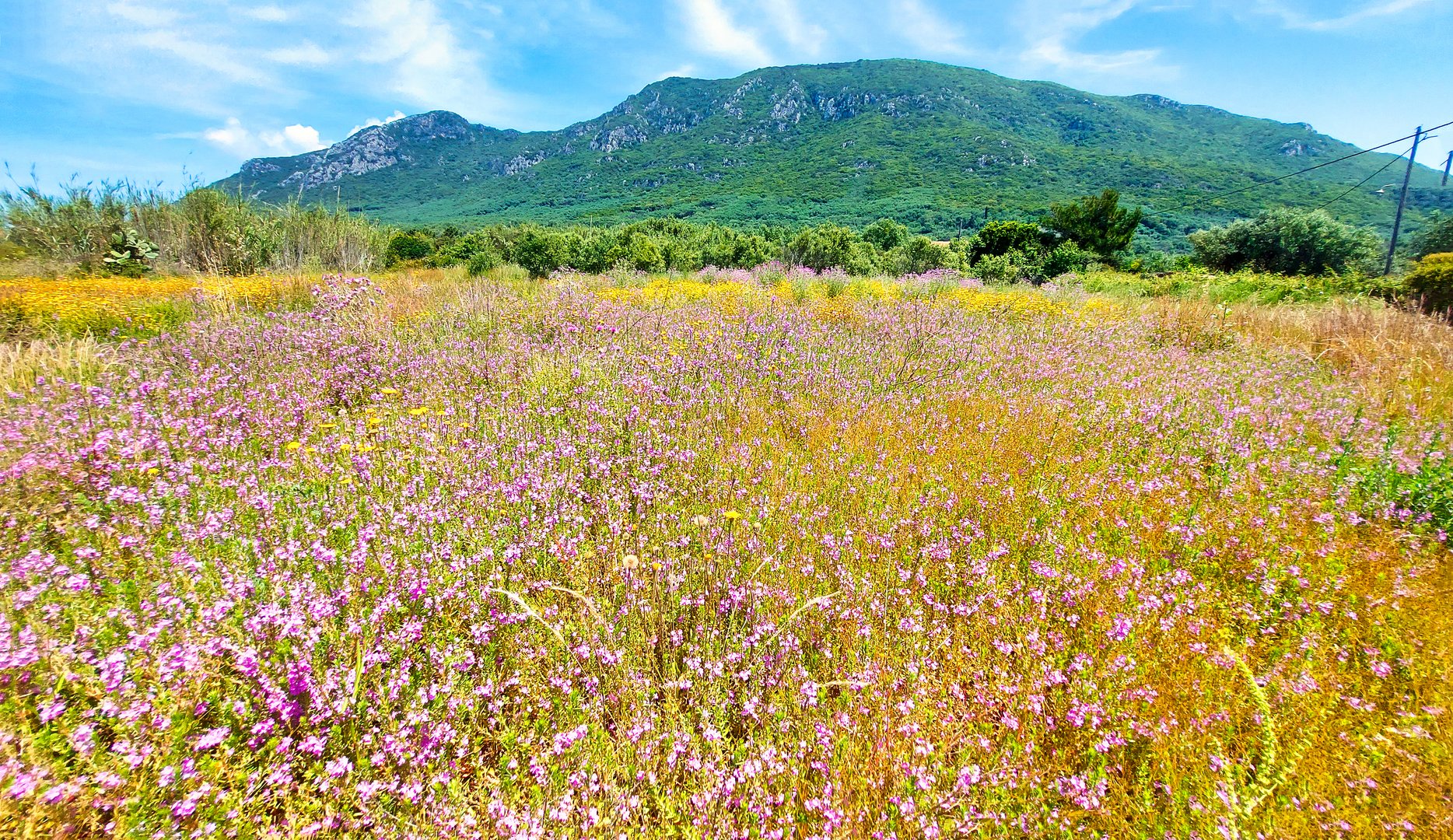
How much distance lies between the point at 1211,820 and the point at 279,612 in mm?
3311

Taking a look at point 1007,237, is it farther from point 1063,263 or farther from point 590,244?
point 590,244

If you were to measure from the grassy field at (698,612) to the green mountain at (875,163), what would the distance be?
79.5m

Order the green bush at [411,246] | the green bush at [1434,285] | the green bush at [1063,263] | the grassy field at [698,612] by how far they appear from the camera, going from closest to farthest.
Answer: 1. the grassy field at [698,612]
2. the green bush at [1434,285]
3. the green bush at [1063,263]
4. the green bush at [411,246]

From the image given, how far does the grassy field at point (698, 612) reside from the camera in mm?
1666

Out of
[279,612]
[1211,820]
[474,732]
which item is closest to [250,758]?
[279,612]

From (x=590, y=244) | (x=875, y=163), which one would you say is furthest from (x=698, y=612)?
(x=875, y=163)

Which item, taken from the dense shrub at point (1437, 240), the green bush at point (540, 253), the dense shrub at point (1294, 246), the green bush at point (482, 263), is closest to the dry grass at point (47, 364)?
the green bush at point (482, 263)

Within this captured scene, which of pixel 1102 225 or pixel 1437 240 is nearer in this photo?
pixel 1437 240

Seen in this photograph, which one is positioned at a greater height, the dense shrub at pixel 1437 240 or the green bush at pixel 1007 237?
the green bush at pixel 1007 237

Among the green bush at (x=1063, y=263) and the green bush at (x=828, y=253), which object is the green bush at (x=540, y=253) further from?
the green bush at (x=1063, y=263)

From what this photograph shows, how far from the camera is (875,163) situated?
393ft

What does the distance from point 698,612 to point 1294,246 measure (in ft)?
176

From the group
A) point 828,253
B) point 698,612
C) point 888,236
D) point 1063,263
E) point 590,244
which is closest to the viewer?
point 698,612

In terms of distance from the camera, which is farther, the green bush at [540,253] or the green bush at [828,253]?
the green bush at [828,253]
